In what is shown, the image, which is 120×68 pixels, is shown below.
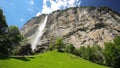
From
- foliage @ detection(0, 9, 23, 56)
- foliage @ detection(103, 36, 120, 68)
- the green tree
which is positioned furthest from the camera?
foliage @ detection(0, 9, 23, 56)

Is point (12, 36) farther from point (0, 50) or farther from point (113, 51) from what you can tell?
point (113, 51)

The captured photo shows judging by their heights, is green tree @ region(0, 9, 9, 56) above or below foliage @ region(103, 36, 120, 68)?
above

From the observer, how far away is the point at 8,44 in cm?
10062

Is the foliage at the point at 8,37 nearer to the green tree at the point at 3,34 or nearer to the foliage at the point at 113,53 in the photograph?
the green tree at the point at 3,34

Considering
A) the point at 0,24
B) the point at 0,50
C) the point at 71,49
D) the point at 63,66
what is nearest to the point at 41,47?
the point at 71,49

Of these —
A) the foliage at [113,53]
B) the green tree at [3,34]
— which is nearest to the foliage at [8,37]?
the green tree at [3,34]

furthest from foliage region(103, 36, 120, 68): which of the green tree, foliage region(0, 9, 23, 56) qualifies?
the green tree

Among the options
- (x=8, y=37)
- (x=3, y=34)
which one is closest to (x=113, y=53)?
(x=8, y=37)

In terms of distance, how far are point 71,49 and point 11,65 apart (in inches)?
2958

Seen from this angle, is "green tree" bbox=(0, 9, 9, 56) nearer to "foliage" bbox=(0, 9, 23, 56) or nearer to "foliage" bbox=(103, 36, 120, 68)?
"foliage" bbox=(0, 9, 23, 56)

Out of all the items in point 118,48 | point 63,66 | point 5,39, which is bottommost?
point 63,66

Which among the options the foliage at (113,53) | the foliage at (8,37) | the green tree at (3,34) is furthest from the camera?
the foliage at (8,37)

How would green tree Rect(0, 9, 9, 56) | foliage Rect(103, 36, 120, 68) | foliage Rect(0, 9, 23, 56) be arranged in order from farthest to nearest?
foliage Rect(0, 9, 23, 56)
foliage Rect(103, 36, 120, 68)
green tree Rect(0, 9, 9, 56)

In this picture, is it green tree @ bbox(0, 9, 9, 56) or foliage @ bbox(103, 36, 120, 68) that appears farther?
foliage @ bbox(103, 36, 120, 68)
